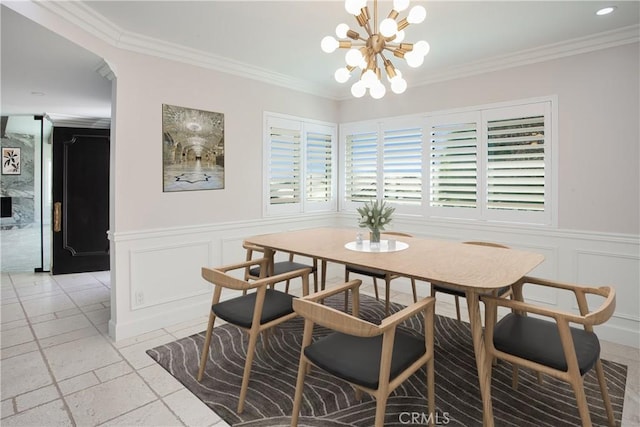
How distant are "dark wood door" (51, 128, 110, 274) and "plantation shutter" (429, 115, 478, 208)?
4.75m

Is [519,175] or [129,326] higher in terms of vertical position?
[519,175]

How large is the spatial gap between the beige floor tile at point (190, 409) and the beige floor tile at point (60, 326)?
5.64 ft

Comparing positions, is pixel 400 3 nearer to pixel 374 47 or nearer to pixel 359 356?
pixel 374 47

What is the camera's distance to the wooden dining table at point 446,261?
1.79m

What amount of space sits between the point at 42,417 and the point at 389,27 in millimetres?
2910

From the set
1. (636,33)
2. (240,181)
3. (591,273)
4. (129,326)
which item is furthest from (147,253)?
(636,33)

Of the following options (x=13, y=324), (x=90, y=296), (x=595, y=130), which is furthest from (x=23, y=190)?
(x=595, y=130)

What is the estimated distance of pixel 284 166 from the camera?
14.4 ft

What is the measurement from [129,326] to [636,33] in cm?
487

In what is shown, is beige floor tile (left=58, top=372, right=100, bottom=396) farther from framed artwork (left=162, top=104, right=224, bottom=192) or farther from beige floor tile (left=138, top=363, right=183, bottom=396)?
framed artwork (left=162, top=104, right=224, bottom=192)

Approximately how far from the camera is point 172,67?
331 centimetres

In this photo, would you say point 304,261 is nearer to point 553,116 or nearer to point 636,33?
point 553,116

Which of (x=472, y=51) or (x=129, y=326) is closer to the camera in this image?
(x=129, y=326)

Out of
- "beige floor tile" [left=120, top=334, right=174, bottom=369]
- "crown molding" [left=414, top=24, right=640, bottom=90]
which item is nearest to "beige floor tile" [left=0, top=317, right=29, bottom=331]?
"beige floor tile" [left=120, top=334, right=174, bottom=369]
